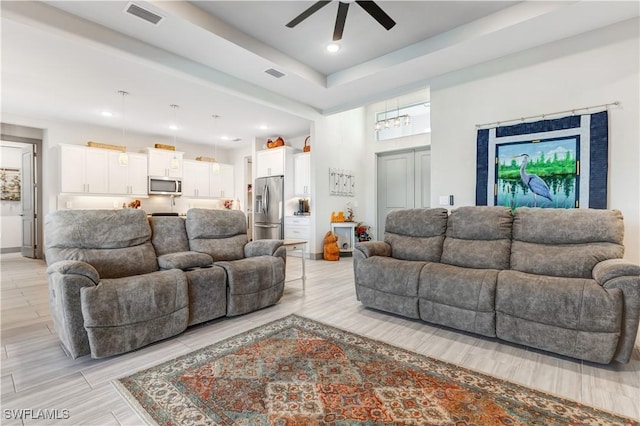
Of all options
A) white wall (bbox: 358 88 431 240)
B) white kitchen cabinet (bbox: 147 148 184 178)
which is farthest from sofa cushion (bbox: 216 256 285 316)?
white kitchen cabinet (bbox: 147 148 184 178)

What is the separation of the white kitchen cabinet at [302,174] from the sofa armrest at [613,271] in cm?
492

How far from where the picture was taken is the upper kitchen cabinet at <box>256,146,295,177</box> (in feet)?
22.6

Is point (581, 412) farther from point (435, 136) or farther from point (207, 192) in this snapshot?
point (207, 192)

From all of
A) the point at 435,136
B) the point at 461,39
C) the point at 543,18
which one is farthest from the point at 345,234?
the point at 543,18

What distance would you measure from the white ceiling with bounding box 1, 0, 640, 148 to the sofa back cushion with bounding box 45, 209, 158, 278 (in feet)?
5.94

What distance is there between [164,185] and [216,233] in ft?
14.8

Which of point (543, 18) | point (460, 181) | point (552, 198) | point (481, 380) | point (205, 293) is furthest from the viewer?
point (460, 181)

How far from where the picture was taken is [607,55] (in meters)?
3.25

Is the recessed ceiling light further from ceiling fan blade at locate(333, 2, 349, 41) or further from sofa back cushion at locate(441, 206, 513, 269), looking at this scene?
sofa back cushion at locate(441, 206, 513, 269)

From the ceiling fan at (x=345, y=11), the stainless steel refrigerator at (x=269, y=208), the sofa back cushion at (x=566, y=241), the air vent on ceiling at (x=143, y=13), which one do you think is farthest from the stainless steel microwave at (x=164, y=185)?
the sofa back cushion at (x=566, y=241)

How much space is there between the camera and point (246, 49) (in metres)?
3.68

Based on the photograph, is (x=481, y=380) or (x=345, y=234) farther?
(x=345, y=234)

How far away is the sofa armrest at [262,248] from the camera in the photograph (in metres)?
3.45

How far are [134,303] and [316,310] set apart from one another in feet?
5.49
